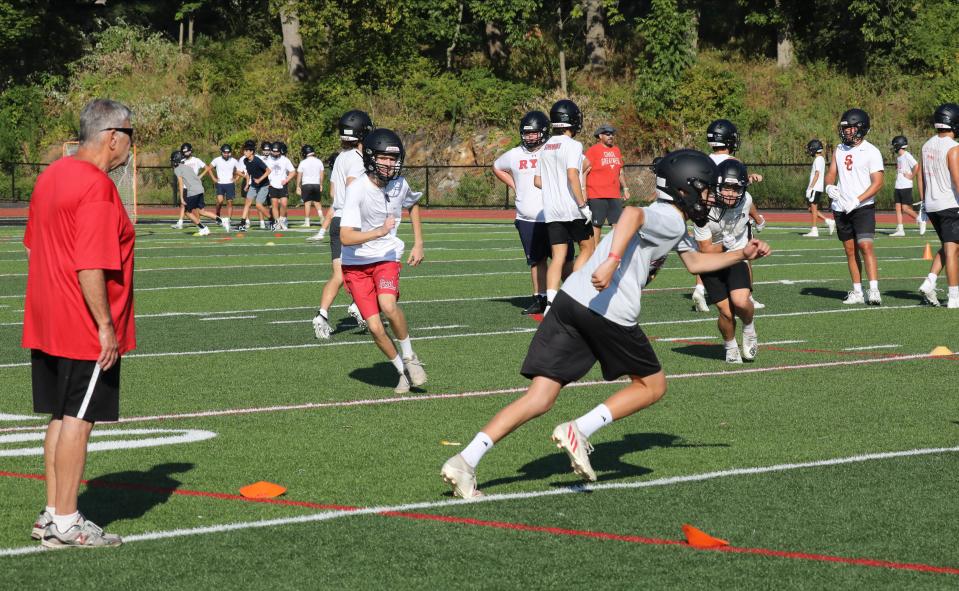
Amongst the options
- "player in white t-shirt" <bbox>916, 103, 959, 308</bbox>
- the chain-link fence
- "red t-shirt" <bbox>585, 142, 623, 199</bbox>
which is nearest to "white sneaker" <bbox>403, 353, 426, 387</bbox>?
"player in white t-shirt" <bbox>916, 103, 959, 308</bbox>

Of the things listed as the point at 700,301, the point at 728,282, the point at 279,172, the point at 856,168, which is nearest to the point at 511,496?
the point at 728,282

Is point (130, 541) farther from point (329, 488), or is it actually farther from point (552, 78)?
point (552, 78)

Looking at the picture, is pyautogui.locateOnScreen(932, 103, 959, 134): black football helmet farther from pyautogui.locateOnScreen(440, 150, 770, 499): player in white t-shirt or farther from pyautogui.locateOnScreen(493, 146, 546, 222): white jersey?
pyautogui.locateOnScreen(440, 150, 770, 499): player in white t-shirt

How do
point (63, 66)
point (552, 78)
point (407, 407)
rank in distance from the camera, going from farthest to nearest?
1. point (63, 66)
2. point (552, 78)
3. point (407, 407)

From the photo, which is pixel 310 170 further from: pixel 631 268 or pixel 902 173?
pixel 631 268

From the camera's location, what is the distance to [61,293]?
19.8ft

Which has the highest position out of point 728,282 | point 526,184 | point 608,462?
point 526,184

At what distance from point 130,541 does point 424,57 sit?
47.6 meters

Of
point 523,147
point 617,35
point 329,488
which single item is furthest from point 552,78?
point 329,488

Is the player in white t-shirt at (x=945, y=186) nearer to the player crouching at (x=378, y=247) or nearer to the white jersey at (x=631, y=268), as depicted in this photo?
the player crouching at (x=378, y=247)

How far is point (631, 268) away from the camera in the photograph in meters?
7.19

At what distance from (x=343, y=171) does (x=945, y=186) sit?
21.8 feet

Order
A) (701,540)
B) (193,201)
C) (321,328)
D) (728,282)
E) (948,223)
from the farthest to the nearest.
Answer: (193,201) < (948,223) < (321,328) < (728,282) < (701,540)

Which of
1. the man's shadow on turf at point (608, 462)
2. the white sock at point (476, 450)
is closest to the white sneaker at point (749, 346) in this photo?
the man's shadow on turf at point (608, 462)
